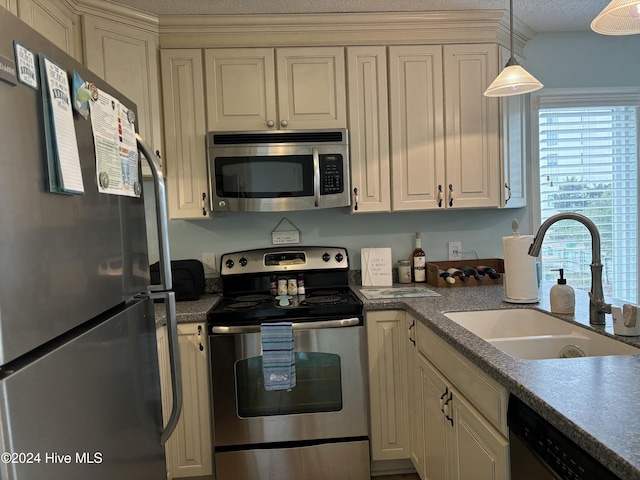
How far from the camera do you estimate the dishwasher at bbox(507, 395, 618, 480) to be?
83cm

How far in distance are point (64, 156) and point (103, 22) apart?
5.94ft

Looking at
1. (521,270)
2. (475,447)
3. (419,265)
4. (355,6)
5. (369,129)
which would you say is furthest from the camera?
(419,265)

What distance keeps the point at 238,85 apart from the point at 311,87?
16.0 inches

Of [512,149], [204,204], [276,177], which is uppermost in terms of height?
[512,149]

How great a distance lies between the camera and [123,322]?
992 mm

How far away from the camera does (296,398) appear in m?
2.17

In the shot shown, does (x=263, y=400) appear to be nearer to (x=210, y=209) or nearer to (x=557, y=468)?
(x=210, y=209)

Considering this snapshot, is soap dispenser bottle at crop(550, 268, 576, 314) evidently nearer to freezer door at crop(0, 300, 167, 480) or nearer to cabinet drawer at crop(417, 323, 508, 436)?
cabinet drawer at crop(417, 323, 508, 436)

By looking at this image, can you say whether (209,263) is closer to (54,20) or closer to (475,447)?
(54,20)

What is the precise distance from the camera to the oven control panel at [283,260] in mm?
2637

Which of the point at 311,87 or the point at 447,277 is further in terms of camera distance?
the point at 447,277

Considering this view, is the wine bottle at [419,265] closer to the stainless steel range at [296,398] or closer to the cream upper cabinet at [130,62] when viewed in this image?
the stainless steel range at [296,398]

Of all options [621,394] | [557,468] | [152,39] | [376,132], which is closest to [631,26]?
[621,394]

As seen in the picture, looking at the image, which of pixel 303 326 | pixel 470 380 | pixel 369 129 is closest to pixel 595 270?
pixel 470 380
